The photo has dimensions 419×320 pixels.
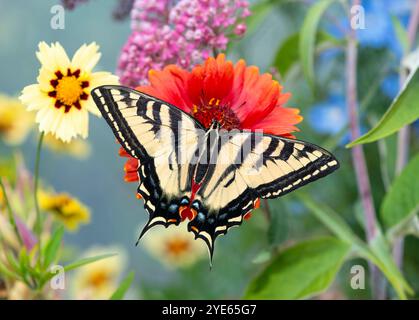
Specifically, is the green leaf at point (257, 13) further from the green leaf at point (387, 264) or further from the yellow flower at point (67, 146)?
the yellow flower at point (67, 146)

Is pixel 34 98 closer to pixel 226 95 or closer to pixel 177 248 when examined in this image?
pixel 226 95

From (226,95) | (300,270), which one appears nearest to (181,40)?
(226,95)

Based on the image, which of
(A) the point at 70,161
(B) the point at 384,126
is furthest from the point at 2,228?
(A) the point at 70,161

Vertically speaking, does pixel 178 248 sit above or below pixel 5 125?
below

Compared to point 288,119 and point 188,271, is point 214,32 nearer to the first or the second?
point 288,119

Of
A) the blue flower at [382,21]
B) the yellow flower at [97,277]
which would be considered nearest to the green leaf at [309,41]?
the blue flower at [382,21]
